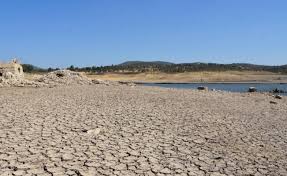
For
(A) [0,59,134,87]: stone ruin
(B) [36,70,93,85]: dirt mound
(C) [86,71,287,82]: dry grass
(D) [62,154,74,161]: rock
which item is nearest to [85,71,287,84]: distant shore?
(C) [86,71,287,82]: dry grass

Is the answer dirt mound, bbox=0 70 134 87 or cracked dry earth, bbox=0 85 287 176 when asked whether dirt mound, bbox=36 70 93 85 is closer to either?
dirt mound, bbox=0 70 134 87

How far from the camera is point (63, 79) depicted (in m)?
31.2

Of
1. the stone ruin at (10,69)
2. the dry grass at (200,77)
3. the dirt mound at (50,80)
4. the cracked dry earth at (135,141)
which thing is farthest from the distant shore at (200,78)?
the cracked dry earth at (135,141)

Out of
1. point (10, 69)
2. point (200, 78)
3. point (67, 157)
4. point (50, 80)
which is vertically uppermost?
point (10, 69)

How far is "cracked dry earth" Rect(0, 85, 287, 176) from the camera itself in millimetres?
8305

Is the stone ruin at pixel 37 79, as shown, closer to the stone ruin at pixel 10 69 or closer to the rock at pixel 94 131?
the stone ruin at pixel 10 69

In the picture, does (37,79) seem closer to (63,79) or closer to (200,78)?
(63,79)

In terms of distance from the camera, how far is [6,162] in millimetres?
8211

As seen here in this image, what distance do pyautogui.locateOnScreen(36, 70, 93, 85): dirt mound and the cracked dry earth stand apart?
1421 centimetres

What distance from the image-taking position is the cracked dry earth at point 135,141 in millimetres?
8305

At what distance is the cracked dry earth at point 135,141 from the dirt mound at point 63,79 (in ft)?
46.6

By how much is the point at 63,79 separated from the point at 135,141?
2188cm

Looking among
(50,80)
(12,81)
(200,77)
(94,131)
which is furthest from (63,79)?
(200,77)

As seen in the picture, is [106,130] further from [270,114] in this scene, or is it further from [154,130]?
[270,114]
